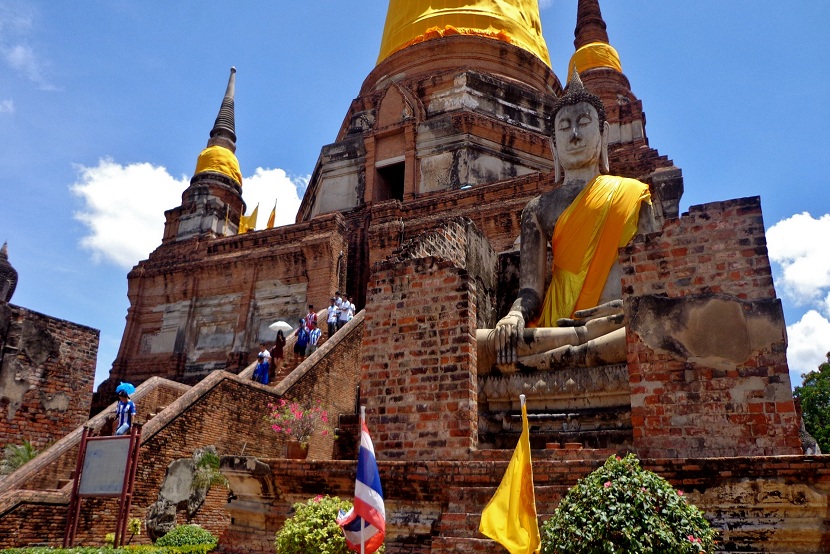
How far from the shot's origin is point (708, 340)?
5445 mm

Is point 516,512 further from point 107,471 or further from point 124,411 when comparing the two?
point 124,411

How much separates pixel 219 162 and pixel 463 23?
36.6 ft

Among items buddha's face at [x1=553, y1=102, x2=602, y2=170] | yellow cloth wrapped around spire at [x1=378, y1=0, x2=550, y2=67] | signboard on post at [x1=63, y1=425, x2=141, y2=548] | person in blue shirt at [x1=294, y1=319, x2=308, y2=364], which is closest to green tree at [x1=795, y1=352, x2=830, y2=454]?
yellow cloth wrapped around spire at [x1=378, y1=0, x2=550, y2=67]

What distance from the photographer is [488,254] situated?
9.95 m

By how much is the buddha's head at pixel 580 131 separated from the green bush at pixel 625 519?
21.0 ft

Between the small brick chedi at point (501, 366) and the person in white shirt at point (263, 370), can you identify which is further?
the person in white shirt at point (263, 370)

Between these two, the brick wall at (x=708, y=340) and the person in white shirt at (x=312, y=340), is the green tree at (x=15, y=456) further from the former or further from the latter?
the brick wall at (x=708, y=340)

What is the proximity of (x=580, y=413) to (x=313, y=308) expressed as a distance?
476 inches

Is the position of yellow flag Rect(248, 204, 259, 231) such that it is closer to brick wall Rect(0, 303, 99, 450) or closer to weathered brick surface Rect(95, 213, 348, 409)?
weathered brick surface Rect(95, 213, 348, 409)

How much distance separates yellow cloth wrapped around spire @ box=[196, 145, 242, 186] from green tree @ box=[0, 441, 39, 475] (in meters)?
15.2

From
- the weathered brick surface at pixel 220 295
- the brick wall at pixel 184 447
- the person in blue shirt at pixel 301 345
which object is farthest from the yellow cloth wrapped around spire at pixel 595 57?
the brick wall at pixel 184 447

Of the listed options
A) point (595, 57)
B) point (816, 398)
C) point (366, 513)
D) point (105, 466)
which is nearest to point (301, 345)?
point (105, 466)

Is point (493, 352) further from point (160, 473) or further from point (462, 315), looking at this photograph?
point (160, 473)

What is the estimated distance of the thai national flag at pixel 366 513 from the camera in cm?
495
